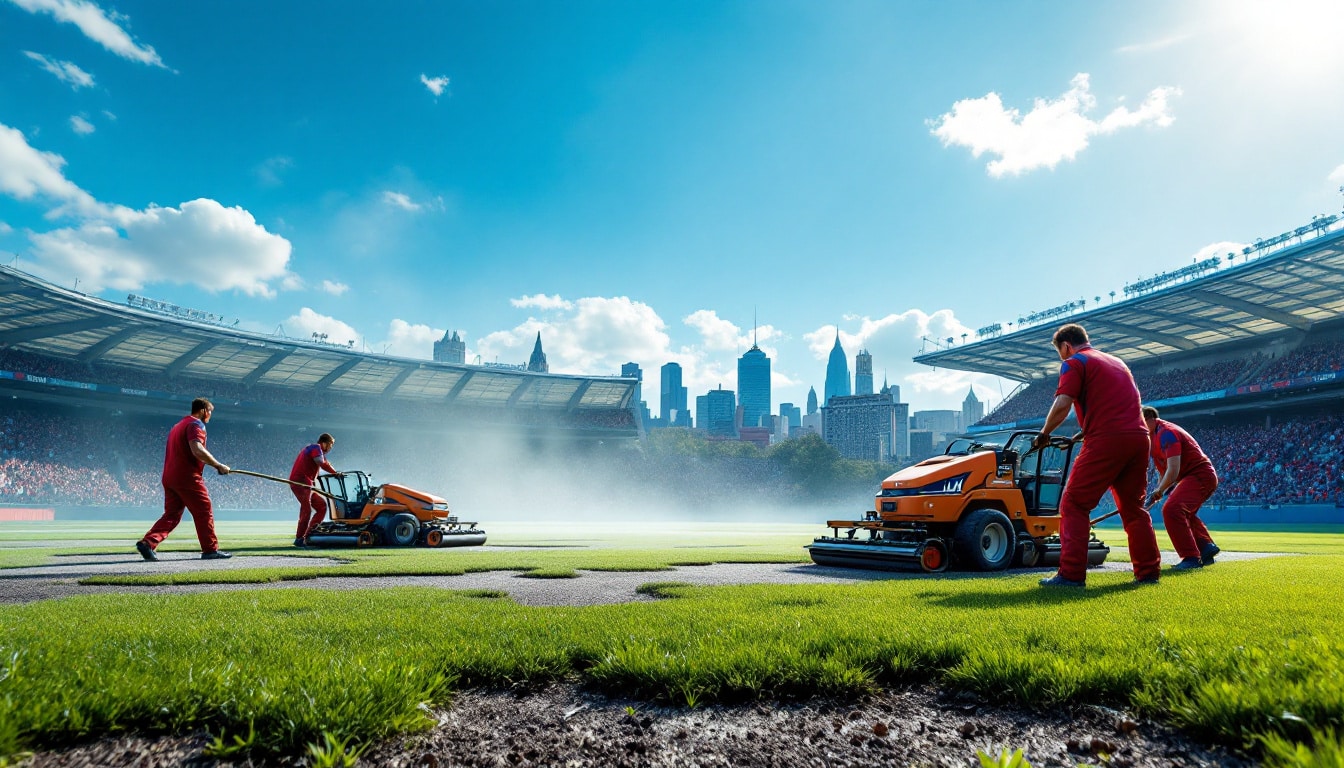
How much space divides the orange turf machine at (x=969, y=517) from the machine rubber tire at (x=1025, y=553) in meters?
0.01

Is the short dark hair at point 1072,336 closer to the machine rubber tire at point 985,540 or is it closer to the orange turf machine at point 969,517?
the orange turf machine at point 969,517

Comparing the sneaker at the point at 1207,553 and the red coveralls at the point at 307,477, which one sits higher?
the red coveralls at the point at 307,477

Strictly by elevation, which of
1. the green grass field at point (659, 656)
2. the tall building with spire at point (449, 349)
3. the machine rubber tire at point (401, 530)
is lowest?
the machine rubber tire at point (401, 530)

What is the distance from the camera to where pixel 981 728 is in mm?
2428

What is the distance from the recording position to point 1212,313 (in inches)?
1601

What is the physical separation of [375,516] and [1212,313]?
47.1 metres

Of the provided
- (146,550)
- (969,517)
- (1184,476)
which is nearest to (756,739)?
(969,517)

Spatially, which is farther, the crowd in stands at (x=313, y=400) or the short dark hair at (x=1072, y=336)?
the crowd in stands at (x=313, y=400)

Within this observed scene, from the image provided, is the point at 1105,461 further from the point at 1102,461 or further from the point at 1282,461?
the point at 1282,461

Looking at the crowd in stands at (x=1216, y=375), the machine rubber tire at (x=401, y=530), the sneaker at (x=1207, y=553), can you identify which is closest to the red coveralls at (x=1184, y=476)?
the sneaker at (x=1207, y=553)

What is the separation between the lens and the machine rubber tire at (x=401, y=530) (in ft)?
43.2

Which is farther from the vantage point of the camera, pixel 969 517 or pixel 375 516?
pixel 375 516

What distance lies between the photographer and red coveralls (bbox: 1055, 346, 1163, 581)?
5844mm

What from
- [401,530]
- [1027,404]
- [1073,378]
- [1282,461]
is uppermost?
[1027,404]
